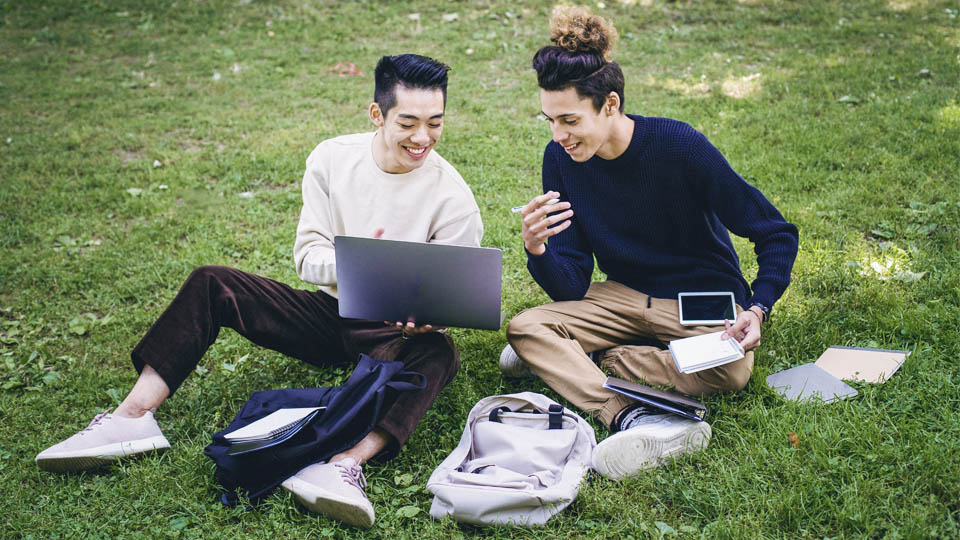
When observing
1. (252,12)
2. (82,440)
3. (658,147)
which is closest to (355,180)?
(658,147)

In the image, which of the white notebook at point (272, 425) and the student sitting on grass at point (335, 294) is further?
the student sitting on grass at point (335, 294)

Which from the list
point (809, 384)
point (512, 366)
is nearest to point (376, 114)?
point (512, 366)

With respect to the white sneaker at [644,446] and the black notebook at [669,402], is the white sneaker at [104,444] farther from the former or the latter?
the black notebook at [669,402]

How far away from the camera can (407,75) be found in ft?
10.5

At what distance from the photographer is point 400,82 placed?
10.6ft

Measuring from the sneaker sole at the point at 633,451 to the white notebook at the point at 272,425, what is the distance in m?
1.16

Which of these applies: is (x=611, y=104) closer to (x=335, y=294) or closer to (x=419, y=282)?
(x=419, y=282)

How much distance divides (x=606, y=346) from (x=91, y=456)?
7.84 ft

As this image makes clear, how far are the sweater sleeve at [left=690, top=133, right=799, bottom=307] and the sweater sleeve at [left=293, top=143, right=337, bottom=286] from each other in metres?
1.74

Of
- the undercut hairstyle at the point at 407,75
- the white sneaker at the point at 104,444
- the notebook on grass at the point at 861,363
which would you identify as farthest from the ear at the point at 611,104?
the white sneaker at the point at 104,444

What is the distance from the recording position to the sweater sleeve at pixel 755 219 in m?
3.11

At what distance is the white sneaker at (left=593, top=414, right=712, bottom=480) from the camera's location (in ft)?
9.19

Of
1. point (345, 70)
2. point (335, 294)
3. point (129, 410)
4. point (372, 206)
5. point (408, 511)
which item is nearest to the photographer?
point (408, 511)

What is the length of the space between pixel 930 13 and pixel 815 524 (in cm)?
844
